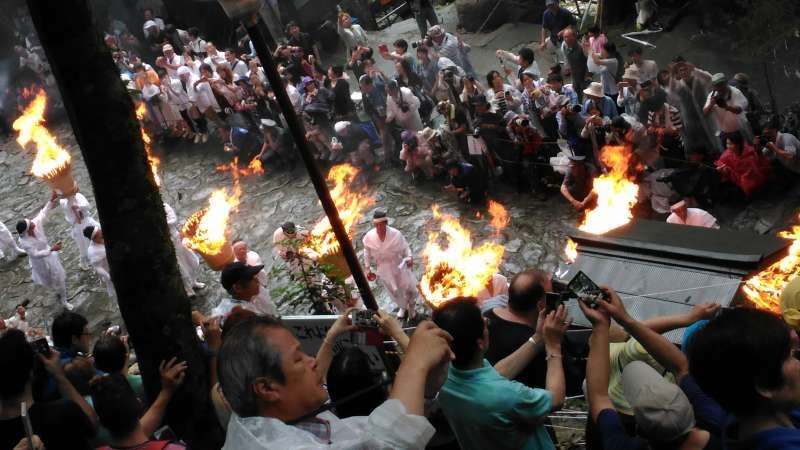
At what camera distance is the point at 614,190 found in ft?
33.9

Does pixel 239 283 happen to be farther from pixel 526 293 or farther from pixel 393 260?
pixel 526 293

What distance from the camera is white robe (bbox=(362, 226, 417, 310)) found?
36.1ft

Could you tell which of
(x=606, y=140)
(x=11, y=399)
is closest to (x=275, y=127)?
(x=606, y=140)

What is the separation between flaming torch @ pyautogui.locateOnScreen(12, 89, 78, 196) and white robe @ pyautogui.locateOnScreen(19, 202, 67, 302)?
61 centimetres

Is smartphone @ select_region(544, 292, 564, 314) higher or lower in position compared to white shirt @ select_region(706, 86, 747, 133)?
higher

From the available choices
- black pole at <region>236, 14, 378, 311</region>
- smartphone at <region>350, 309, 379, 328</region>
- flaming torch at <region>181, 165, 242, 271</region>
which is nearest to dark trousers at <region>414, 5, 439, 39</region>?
flaming torch at <region>181, 165, 242, 271</region>

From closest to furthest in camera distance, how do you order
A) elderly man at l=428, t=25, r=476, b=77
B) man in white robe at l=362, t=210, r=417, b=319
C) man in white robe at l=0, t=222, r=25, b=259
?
1. man in white robe at l=362, t=210, r=417, b=319
2. elderly man at l=428, t=25, r=476, b=77
3. man in white robe at l=0, t=222, r=25, b=259

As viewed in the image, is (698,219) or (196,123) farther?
(196,123)

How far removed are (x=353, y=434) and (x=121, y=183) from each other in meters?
3.06

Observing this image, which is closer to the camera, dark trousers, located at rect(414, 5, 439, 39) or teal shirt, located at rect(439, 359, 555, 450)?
teal shirt, located at rect(439, 359, 555, 450)

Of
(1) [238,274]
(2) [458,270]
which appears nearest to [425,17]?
(2) [458,270]

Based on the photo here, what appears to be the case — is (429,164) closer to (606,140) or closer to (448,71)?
(448,71)

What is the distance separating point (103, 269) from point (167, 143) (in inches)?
305

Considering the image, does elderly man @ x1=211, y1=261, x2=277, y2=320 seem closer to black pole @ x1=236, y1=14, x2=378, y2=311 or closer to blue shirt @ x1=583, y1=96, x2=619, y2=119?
black pole @ x1=236, y1=14, x2=378, y2=311
